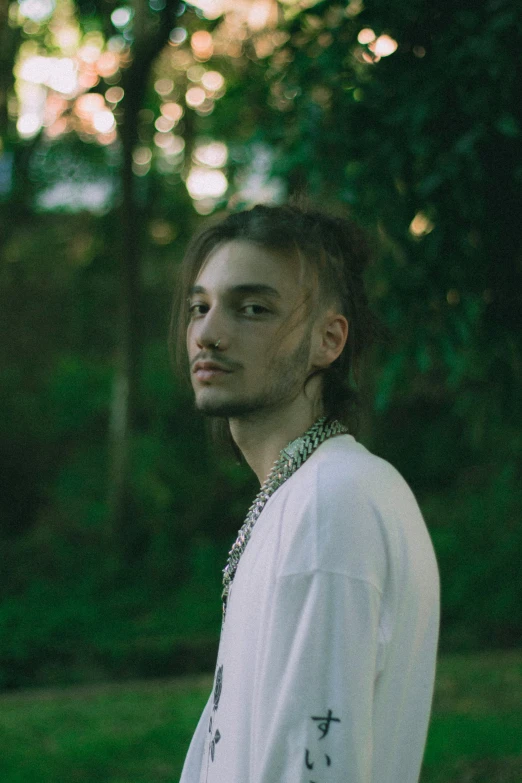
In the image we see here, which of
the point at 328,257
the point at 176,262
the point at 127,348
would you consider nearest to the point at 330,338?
the point at 328,257

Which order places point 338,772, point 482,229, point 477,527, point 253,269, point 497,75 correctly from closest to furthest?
point 338,772, point 253,269, point 497,75, point 482,229, point 477,527

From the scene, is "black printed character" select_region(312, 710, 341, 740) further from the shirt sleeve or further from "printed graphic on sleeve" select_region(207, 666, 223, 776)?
"printed graphic on sleeve" select_region(207, 666, 223, 776)

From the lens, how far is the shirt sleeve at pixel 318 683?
4.11 ft

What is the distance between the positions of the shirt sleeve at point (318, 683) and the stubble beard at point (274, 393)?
452mm

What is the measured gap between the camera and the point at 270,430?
1732 millimetres

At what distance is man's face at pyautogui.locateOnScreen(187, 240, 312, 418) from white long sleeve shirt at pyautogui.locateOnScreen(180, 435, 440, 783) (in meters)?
0.19

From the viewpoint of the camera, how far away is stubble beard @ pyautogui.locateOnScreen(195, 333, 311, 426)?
5.55 feet

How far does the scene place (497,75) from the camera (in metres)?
3.03

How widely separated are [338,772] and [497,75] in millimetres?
2513

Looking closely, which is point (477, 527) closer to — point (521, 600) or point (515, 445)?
point (521, 600)

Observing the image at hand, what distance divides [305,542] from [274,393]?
43cm

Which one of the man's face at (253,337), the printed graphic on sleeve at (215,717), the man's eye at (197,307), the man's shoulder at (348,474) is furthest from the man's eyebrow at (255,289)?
the printed graphic on sleeve at (215,717)

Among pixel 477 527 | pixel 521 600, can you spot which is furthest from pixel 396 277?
pixel 477 527

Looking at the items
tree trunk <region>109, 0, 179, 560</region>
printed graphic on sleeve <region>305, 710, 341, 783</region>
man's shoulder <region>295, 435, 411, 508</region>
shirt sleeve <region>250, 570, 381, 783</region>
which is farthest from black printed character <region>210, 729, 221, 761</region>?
tree trunk <region>109, 0, 179, 560</region>
